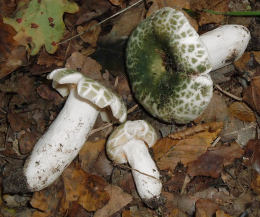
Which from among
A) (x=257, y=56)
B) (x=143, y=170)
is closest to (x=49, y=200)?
(x=143, y=170)

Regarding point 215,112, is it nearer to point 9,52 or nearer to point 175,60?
point 175,60

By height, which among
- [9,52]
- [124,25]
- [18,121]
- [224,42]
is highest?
[9,52]

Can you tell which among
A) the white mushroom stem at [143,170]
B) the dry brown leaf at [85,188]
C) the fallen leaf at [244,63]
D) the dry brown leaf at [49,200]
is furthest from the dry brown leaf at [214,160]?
the dry brown leaf at [49,200]

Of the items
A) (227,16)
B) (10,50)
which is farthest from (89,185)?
(227,16)

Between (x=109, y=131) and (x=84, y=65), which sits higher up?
(x=84, y=65)

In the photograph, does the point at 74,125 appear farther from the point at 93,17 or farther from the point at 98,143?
the point at 93,17

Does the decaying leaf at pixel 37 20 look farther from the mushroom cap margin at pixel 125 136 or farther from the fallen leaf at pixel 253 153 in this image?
the fallen leaf at pixel 253 153
